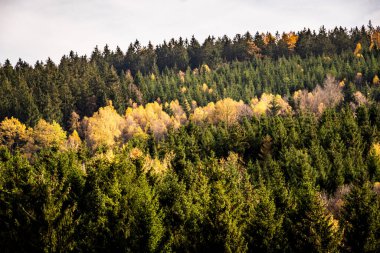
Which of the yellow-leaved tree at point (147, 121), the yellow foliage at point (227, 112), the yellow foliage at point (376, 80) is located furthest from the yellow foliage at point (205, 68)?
the yellow foliage at point (376, 80)

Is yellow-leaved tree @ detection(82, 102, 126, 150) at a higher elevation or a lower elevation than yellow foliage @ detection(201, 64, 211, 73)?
lower

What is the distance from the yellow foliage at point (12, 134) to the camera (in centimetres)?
10681

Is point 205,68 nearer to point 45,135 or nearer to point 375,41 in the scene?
point 45,135

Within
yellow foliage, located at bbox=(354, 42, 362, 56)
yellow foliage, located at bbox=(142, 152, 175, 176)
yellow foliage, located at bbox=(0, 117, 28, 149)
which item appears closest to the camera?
yellow foliage, located at bbox=(142, 152, 175, 176)

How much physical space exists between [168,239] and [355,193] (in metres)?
16.7


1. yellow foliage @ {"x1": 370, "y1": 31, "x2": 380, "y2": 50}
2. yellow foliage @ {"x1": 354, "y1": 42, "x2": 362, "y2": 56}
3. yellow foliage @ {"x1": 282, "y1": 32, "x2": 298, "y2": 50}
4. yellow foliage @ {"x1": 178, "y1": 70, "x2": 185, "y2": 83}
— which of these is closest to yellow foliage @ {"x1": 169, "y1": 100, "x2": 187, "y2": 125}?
yellow foliage @ {"x1": 178, "y1": 70, "x2": 185, "y2": 83}

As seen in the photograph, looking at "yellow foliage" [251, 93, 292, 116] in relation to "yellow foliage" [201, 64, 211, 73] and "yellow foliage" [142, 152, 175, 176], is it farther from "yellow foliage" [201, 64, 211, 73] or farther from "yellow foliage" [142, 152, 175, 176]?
"yellow foliage" [142, 152, 175, 176]

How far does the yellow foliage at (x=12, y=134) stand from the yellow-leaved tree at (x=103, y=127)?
18906 millimetres

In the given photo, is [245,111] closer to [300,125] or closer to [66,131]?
[300,125]

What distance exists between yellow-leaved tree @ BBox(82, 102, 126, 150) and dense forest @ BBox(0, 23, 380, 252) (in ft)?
1.90

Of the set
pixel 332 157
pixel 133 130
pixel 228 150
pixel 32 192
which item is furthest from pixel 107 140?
pixel 32 192

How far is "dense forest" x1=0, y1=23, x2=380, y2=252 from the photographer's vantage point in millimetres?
27203

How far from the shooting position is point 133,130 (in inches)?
4557

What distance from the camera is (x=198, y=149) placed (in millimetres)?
79562
